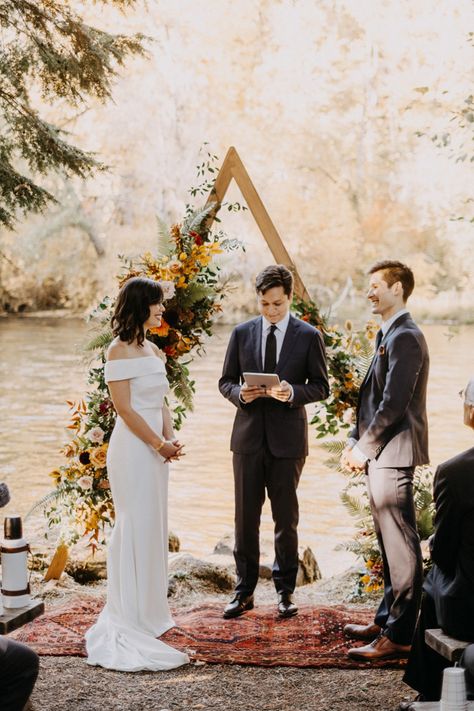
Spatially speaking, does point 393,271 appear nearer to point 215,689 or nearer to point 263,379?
point 263,379

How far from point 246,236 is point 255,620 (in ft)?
51.5

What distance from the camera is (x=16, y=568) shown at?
11.3ft

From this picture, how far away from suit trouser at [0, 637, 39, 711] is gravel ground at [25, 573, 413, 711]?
73cm

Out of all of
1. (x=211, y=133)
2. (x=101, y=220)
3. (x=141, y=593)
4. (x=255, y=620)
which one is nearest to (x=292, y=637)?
(x=255, y=620)

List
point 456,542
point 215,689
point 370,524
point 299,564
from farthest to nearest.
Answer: point 299,564
point 370,524
point 215,689
point 456,542

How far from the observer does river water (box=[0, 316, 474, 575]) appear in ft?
36.4

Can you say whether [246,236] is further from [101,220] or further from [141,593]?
[141,593]

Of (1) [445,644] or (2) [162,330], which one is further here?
(2) [162,330]

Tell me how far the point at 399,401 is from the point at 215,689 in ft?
4.89

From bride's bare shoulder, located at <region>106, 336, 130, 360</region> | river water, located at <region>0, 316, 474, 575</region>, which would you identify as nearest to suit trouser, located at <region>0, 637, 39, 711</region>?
bride's bare shoulder, located at <region>106, 336, 130, 360</region>

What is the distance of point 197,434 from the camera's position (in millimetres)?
15445

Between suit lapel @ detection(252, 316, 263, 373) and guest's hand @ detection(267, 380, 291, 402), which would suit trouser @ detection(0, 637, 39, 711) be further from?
suit lapel @ detection(252, 316, 263, 373)

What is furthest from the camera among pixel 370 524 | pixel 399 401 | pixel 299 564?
pixel 299 564

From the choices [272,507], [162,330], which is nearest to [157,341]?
[162,330]
